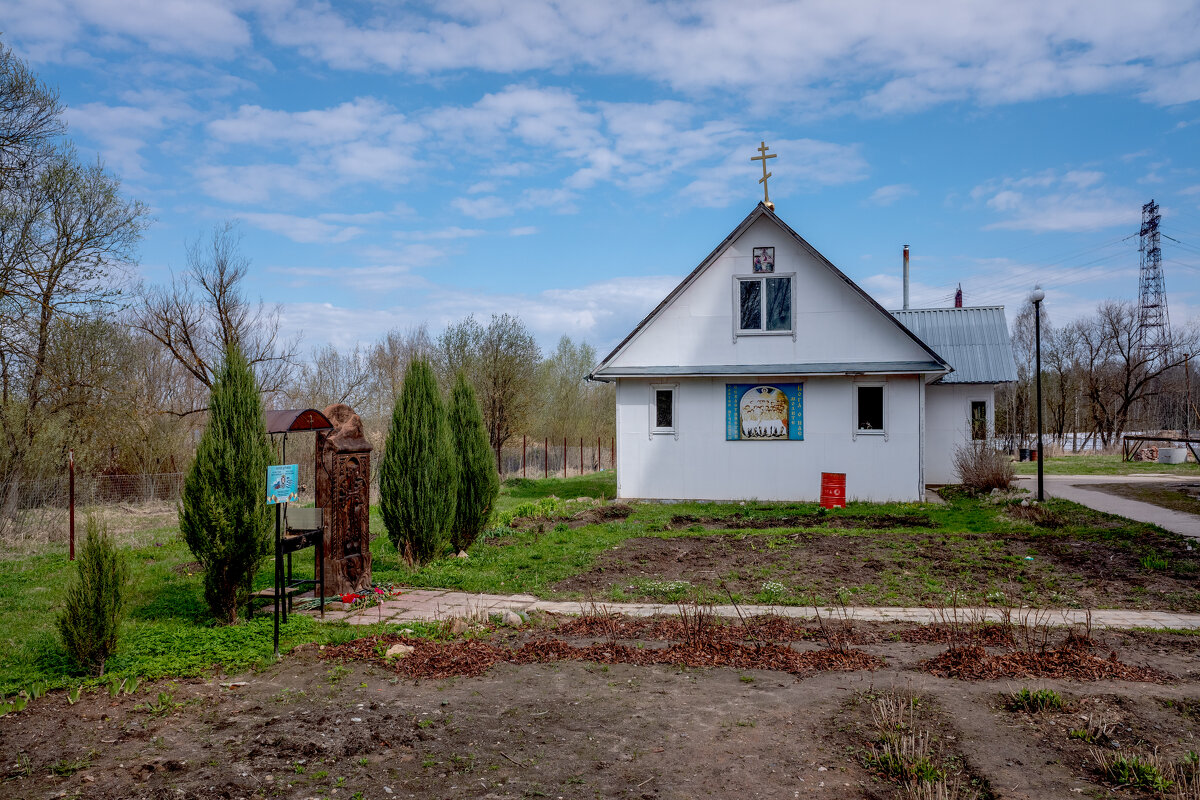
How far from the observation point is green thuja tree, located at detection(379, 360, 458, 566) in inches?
391

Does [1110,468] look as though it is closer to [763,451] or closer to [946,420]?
[946,420]

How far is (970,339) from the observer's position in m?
21.2

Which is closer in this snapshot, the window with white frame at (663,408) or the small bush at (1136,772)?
the small bush at (1136,772)

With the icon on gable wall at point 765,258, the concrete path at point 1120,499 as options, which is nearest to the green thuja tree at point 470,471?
the icon on gable wall at point 765,258

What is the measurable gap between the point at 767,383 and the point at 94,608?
1405cm

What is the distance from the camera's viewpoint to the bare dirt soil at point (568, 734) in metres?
3.67

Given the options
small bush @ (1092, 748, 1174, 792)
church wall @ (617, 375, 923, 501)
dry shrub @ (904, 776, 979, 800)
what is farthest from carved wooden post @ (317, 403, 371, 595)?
church wall @ (617, 375, 923, 501)

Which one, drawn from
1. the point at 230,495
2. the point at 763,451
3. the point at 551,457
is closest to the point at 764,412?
the point at 763,451

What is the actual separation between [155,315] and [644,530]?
17348mm

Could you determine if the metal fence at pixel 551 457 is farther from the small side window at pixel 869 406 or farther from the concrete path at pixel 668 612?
the concrete path at pixel 668 612

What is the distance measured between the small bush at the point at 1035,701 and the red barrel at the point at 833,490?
11220 millimetres

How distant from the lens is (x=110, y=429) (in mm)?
17938

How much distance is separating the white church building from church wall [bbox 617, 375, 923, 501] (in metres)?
0.02

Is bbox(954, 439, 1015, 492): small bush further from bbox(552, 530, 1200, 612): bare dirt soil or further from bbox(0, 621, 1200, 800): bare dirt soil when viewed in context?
bbox(0, 621, 1200, 800): bare dirt soil
